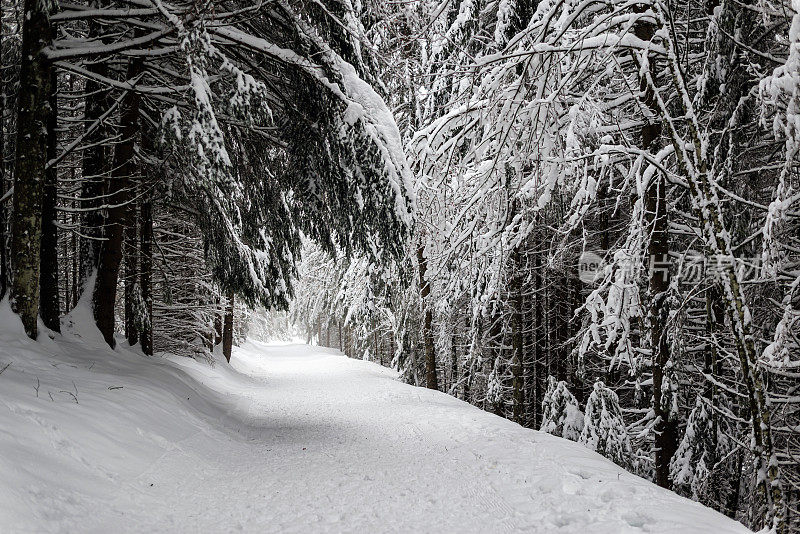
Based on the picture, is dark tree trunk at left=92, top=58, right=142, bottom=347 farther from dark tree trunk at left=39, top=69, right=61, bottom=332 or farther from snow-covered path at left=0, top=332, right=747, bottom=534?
snow-covered path at left=0, top=332, right=747, bottom=534

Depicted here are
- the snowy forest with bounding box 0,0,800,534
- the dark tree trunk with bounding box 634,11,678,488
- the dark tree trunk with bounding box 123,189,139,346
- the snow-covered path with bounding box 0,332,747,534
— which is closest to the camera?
the snow-covered path with bounding box 0,332,747,534

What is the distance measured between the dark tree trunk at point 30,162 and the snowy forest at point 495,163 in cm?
2

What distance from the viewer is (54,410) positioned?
185 inches

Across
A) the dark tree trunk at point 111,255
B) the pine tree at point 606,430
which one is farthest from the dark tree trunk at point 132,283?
the pine tree at point 606,430

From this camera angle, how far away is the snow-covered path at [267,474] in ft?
12.3

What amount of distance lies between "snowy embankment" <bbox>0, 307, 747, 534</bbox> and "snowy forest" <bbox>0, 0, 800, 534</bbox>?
3.56 feet

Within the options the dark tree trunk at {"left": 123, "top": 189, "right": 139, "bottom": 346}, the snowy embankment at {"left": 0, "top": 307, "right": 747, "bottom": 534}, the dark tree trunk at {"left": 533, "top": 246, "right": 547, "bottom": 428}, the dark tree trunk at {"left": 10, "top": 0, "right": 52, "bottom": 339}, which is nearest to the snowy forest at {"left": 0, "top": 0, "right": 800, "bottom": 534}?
the dark tree trunk at {"left": 10, "top": 0, "right": 52, "bottom": 339}

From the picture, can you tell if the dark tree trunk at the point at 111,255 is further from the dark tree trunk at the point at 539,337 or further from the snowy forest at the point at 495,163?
the dark tree trunk at the point at 539,337

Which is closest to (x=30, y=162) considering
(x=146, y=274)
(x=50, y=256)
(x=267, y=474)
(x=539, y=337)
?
(x=50, y=256)

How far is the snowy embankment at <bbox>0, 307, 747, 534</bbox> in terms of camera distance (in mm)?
3771

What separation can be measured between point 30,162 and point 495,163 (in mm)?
5693

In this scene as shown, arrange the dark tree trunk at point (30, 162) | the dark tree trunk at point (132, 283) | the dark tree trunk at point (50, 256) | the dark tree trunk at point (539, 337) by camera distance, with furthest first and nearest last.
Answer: the dark tree trunk at point (539, 337)
the dark tree trunk at point (132, 283)
the dark tree trunk at point (50, 256)
the dark tree trunk at point (30, 162)

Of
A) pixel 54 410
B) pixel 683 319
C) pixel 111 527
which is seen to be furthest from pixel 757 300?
pixel 54 410

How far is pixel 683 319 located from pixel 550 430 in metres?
3.11
